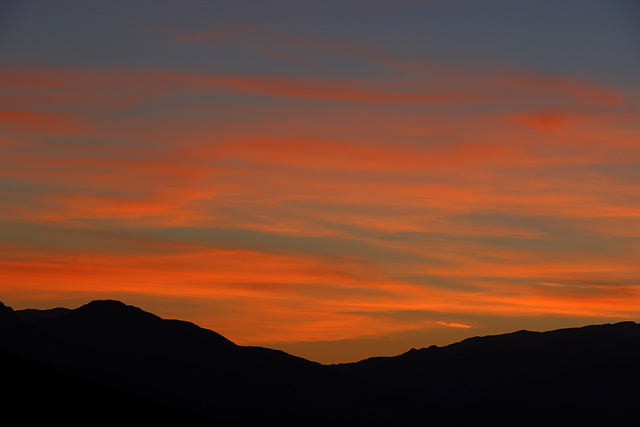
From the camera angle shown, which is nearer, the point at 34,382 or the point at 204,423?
the point at 34,382

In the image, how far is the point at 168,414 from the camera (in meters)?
165

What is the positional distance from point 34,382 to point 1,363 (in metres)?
9.65

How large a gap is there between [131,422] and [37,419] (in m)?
22.7

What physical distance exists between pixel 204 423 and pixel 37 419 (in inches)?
1728

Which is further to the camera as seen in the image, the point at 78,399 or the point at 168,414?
the point at 168,414

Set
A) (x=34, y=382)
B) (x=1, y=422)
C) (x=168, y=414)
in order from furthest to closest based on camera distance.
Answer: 1. (x=168, y=414)
2. (x=34, y=382)
3. (x=1, y=422)

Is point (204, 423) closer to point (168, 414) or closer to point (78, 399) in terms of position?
point (168, 414)

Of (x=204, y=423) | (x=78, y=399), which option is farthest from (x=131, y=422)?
(x=204, y=423)

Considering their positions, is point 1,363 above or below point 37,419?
above

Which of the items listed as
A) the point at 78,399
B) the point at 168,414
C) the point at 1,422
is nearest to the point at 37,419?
the point at 1,422

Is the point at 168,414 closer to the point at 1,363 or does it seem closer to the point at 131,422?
the point at 131,422

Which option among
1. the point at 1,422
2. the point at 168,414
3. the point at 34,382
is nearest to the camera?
the point at 1,422

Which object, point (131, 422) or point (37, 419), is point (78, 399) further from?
point (37, 419)

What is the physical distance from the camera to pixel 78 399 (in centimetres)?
14975
